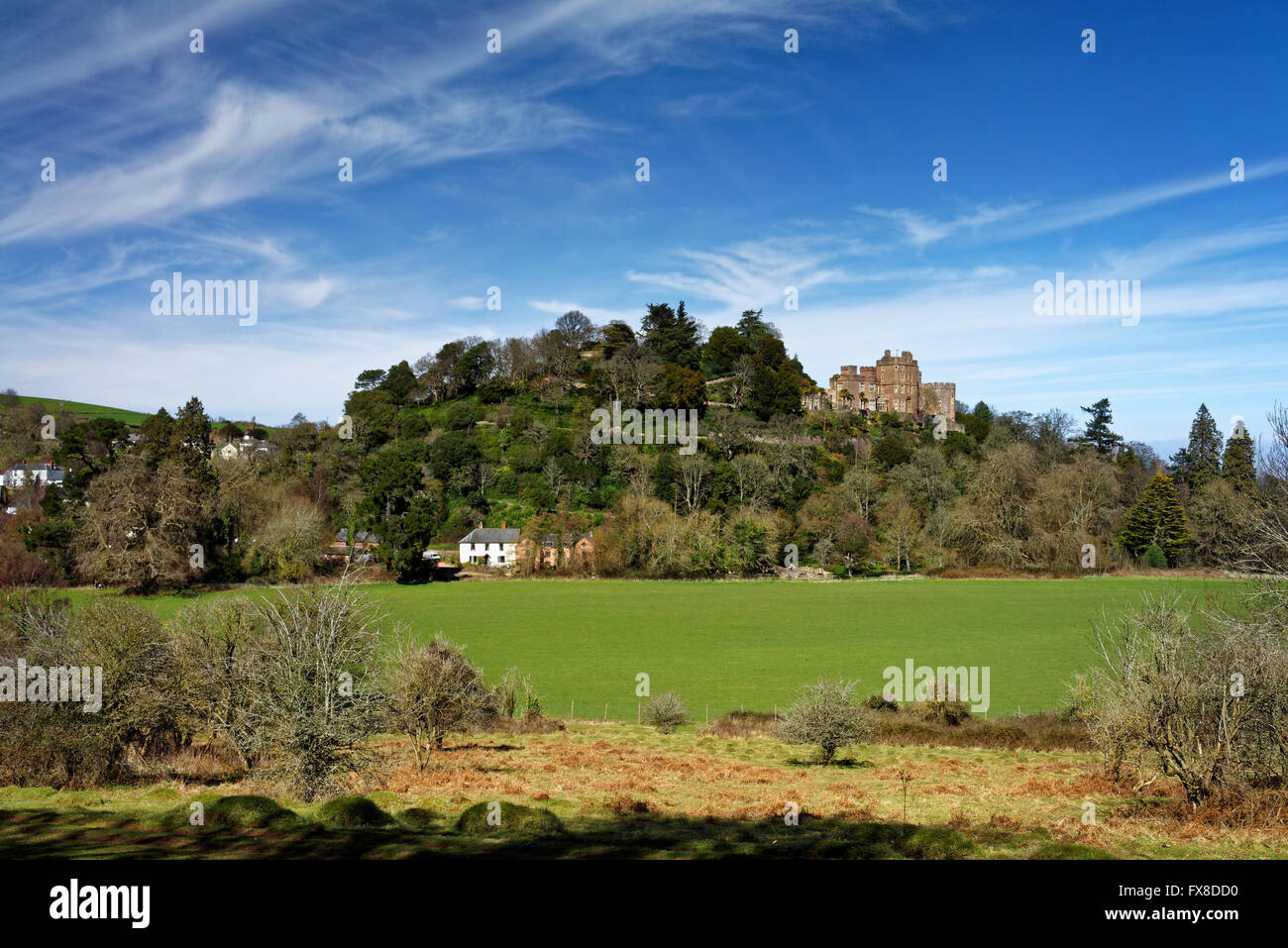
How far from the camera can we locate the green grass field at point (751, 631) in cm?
3803

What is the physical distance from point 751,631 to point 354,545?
52.1 m

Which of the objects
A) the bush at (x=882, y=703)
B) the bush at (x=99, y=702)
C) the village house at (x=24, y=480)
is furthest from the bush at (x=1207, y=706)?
the village house at (x=24, y=480)

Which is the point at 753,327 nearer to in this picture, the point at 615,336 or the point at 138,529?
the point at 615,336

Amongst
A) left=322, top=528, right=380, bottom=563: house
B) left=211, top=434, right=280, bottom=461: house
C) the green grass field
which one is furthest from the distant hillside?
the green grass field

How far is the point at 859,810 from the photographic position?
17203 mm

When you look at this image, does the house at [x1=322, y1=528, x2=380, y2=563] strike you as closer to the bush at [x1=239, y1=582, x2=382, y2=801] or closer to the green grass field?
the green grass field

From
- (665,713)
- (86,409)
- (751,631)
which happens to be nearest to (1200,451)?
(751,631)

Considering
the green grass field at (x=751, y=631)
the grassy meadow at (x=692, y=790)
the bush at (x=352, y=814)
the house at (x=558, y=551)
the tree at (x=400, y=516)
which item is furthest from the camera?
the house at (x=558, y=551)

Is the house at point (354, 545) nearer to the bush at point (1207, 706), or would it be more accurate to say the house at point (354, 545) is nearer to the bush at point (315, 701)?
the bush at point (315, 701)

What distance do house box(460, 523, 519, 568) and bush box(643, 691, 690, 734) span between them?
55.9m

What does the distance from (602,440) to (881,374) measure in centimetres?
8235

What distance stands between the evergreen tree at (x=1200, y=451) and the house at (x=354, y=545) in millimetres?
102845
